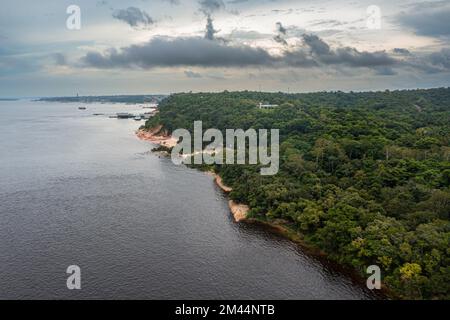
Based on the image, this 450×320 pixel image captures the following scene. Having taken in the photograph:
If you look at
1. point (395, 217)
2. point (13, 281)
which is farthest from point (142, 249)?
point (395, 217)

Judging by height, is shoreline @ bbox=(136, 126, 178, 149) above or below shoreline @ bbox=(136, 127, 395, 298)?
above

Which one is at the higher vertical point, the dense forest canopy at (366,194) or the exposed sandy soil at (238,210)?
the dense forest canopy at (366,194)

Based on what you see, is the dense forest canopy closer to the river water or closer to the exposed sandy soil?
the exposed sandy soil

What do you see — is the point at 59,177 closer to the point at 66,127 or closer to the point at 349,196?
the point at 349,196

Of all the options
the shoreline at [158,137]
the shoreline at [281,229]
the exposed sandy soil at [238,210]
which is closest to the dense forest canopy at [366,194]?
the shoreline at [281,229]

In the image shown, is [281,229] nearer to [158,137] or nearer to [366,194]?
[366,194]

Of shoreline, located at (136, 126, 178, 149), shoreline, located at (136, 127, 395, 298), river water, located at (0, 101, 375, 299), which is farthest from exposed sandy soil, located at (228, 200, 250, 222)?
shoreline, located at (136, 126, 178, 149)

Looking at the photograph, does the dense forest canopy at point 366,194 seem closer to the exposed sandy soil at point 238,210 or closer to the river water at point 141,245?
the exposed sandy soil at point 238,210
